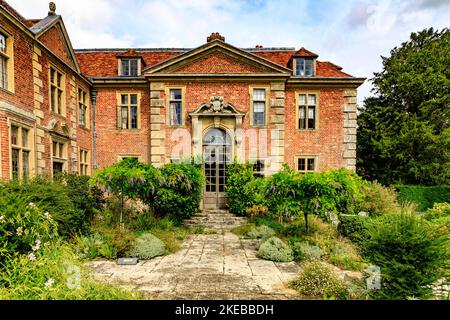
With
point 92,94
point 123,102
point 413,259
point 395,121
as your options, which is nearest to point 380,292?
point 413,259

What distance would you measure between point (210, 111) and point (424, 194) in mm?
12902

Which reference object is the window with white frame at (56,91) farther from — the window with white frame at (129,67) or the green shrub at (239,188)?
the green shrub at (239,188)

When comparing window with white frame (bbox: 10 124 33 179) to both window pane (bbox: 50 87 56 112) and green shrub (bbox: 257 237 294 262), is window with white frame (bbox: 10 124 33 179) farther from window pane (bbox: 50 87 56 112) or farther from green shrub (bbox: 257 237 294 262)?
green shrub (bbox: 257 237 294 262)

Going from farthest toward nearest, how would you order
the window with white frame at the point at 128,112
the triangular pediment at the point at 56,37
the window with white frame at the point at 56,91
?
the window with white frame at the point at 128,112 → the window with white frame at the point at 56,91 → the triangular pediment at the point at 56,37

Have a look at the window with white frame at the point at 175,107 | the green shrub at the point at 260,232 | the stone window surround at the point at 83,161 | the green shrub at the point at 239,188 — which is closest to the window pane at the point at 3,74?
the stone window surround at the point at 83,161

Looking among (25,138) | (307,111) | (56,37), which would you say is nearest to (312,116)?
(307,111)

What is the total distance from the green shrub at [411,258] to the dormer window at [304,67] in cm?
1008

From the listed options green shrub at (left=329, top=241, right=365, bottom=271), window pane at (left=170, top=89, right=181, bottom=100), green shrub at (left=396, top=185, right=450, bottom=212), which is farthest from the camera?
green shrub at (left=396, top=185, right=450, bottom=212)

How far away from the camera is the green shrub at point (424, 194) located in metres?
13.2

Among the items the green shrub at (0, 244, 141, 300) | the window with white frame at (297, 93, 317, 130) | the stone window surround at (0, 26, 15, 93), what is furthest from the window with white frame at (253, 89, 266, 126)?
the green shrub at (0, 244, 141, 300)

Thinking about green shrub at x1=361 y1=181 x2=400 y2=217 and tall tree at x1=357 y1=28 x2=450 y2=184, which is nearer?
green shrub at x1=361 y1=181 x2=400 y2=217

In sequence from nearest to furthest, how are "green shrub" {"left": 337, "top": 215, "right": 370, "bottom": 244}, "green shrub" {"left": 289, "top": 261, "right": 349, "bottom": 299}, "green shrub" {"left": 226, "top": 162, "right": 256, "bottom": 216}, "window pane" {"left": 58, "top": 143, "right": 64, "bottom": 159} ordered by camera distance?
"green shrub" {"left": 289, "top": 261, "right": 349, "bottom": 299}, "green shrub" {"left": 337, "top": 215, "right": 370, "bottom": 244}, "window pane" {"left": 58, "top": 143, "right": 64, "bottom": 159}, "green shrub" {"left": 226, "top": 162, "right": 256, "bottom": 216}

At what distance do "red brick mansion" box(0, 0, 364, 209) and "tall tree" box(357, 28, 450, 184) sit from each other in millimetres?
5234

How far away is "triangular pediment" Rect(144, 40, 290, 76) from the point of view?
11156mm
